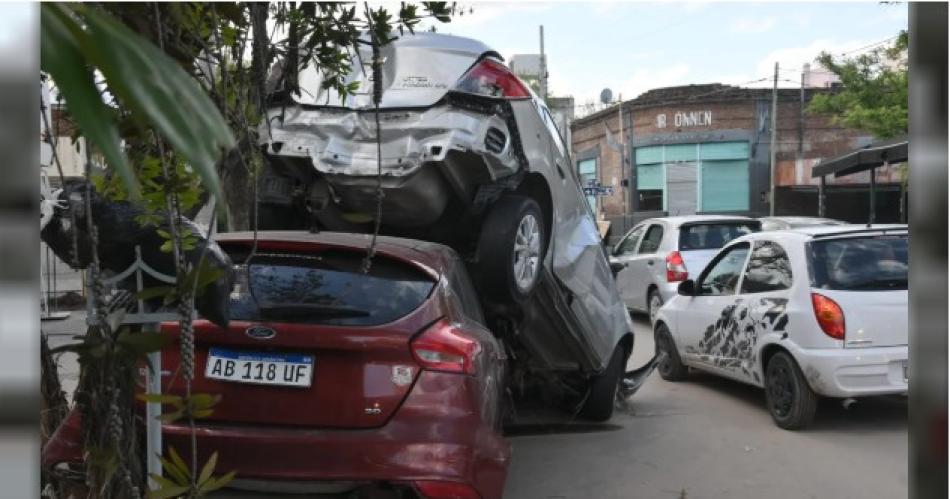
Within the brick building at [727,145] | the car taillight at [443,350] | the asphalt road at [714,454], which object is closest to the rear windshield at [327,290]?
the car taillight at [443,350]

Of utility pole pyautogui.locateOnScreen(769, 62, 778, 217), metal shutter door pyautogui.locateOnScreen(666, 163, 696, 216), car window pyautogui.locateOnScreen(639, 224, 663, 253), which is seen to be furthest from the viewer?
metal shutter door pyautogui.locateOnScreen(666, 163, 696, 216)

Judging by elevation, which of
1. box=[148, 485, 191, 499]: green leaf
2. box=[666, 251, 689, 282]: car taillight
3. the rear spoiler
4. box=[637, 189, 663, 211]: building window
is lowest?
box=[666, 251, 689, 282]: car taillight

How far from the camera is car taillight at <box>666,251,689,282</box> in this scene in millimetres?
10927

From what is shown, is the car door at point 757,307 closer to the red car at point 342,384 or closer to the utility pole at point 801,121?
the red car at point 342,384

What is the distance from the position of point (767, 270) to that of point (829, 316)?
34.5 inches

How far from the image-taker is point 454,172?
15.3ft

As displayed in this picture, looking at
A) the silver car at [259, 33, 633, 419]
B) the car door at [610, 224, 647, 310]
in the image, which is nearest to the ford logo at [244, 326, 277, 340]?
the silver car at [259, 33, 633, 419]

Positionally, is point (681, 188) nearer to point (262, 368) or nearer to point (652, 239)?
point (652, 239)

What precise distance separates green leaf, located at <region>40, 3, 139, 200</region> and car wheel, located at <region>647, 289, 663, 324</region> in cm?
1093

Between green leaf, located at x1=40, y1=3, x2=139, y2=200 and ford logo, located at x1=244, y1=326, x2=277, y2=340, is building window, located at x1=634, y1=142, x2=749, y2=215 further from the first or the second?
green leaf, located at x1=40, y1=3, x2=139, y2=200

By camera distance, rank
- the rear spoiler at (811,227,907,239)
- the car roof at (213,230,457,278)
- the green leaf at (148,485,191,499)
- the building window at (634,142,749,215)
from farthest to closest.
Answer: the building window at (634,142,749,215), the rear spoiler at (811,227,907,239), the car roof at (213,230,457,278), the green leaf at (148,485,191,499)

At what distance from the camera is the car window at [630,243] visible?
40.9 feet

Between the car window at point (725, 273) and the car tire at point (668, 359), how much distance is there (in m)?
0.74

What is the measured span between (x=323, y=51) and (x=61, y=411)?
1.79 meters
